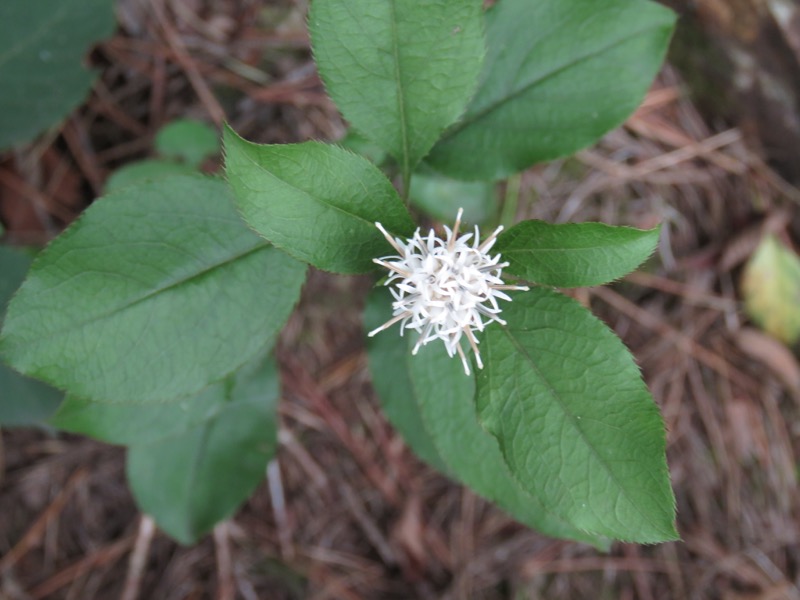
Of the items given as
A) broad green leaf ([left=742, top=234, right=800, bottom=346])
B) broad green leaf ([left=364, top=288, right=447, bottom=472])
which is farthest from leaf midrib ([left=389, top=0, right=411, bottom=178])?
broad green leaf ([left=742, top=234, right=800, bottom=346])

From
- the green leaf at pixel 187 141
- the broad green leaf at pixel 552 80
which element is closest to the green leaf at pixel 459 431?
the broad green leaf at pixel 552 80

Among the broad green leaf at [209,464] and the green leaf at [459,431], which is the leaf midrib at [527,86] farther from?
the broad green leaf at [209,464]

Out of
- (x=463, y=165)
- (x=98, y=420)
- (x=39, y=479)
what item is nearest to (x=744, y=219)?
(x=463, y=165)

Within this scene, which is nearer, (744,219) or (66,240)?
(66,240)

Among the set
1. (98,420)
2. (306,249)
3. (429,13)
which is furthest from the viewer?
(98,420)

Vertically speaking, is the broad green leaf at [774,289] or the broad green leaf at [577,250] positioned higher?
the broad green leaf at [577,250]

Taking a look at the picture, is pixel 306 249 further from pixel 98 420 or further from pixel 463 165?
pixel 98 420
